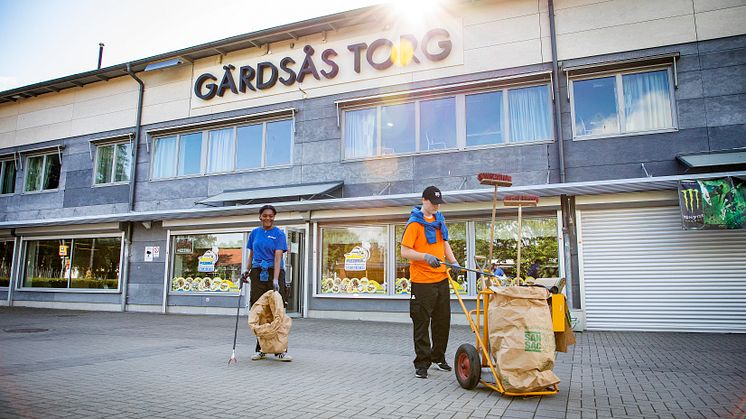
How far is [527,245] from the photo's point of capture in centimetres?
1109

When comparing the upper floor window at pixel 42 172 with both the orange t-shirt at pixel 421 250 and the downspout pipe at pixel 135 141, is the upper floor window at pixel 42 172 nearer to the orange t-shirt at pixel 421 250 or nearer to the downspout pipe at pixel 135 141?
the downspout pipe at pixel 135 141

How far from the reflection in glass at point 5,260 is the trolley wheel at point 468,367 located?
18731 mm

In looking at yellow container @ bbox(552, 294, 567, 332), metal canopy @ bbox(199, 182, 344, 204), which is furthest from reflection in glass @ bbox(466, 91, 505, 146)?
yellow container @ bbox(552, 294, 567, 332)

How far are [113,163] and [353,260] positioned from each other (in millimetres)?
9398

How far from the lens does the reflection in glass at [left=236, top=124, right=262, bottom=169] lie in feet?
47.1

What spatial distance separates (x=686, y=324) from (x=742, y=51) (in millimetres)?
5599

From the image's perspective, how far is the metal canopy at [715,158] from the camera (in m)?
9.24

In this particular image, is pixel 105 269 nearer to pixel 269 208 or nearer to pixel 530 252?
pixel 269 208

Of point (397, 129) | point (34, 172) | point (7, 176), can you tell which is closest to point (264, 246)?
point (397, 129)

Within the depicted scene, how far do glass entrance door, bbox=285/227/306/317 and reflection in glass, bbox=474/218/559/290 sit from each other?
466 cm

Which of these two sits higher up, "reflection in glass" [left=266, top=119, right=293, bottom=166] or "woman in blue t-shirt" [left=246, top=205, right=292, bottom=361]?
"reflection in glass" [left=266, top=119, right=293, bottom=166]

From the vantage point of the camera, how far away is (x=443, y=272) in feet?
17.8

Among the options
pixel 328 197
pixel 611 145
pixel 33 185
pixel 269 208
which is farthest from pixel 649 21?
pixel 33 185

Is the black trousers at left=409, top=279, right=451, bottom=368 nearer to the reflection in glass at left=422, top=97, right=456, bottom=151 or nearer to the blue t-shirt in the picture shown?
the blue t-shirt
